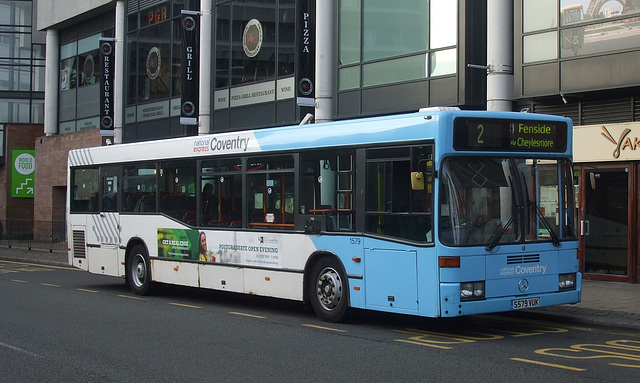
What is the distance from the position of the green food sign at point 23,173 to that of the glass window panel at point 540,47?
31281mm

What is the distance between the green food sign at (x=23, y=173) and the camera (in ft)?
136

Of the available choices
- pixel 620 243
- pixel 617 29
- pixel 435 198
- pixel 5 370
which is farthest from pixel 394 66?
pixel 5 370

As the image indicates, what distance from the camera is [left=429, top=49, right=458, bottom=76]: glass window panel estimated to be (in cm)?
1842

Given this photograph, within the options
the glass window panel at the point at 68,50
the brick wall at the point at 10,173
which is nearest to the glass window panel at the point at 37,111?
the brick wall at the point at 10,173

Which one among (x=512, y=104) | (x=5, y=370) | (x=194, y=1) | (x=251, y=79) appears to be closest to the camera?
(x=5, y=370)

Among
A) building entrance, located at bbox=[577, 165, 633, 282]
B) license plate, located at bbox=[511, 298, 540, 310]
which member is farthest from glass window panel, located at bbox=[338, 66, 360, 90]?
license plate, located at bbox=[511, 298, 540, 310]

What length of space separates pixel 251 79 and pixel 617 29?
1286 centimetres

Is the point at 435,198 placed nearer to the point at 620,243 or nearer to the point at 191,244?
the point at 191,244

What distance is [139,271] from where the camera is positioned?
51.7ft

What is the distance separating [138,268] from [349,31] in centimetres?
943

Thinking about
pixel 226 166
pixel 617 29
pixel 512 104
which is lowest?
pixel 226 166

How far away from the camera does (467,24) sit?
1820cm

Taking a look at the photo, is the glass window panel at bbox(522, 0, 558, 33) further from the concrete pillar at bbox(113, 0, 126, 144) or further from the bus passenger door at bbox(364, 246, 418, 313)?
the concrete pillar at bbox(113, 0, 126, 144)

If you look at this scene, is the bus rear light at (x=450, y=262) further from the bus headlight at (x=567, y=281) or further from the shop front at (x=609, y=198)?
the shop front at (x=609, y=198)
